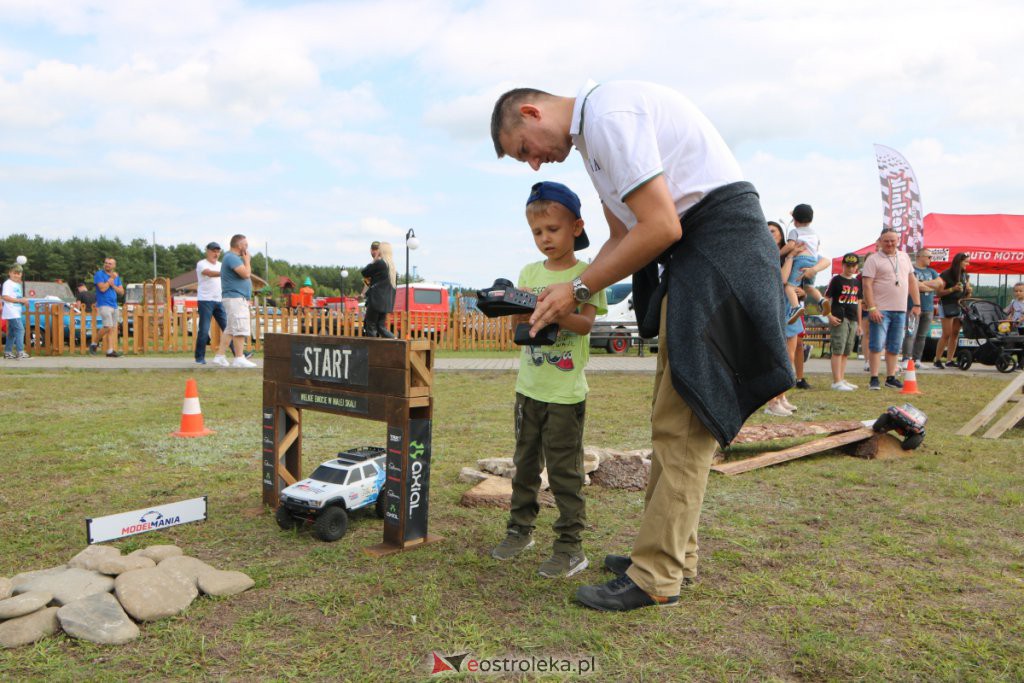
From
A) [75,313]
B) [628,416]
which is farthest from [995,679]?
[75,313]

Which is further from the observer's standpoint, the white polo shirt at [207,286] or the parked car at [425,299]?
the parked car at [425,299]

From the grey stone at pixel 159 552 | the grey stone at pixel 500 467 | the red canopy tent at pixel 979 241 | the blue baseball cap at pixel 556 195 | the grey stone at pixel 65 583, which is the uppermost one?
the red canopy tent at pixel 979 241

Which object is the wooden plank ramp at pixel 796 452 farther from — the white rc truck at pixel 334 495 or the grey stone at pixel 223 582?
the grey stone at pixel 223 582

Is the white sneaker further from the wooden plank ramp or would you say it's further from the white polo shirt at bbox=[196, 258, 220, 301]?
the white polo shirt at bbox=[196, 258, 220, 301]

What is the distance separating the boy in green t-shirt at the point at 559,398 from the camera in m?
3.09

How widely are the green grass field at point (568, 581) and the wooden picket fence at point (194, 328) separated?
884 centimetres

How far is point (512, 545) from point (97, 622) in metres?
1.62

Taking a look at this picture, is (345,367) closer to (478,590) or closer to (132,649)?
(478,590)

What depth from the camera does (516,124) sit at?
272cm

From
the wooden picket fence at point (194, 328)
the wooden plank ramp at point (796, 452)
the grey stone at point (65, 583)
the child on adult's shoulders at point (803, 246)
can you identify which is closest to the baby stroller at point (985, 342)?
the child on adult's shoulders at point (803, 246)

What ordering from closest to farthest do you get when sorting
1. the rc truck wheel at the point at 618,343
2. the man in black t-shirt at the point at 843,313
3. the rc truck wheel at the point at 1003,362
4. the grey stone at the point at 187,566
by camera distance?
1. the grey stone at the point at 187,566
2. the man in black t-shirt at the point at 843,313
3. the rc truck wheel at the point at 1003,362
4. the rc truck wheel at the point at 618,343

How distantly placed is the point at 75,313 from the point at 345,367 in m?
15.8

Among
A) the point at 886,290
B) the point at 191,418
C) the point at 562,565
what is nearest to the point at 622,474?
the point at 562,565

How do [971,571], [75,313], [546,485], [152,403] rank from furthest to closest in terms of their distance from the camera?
[75,313] < [152,403] < [546,485] < [971,571]
